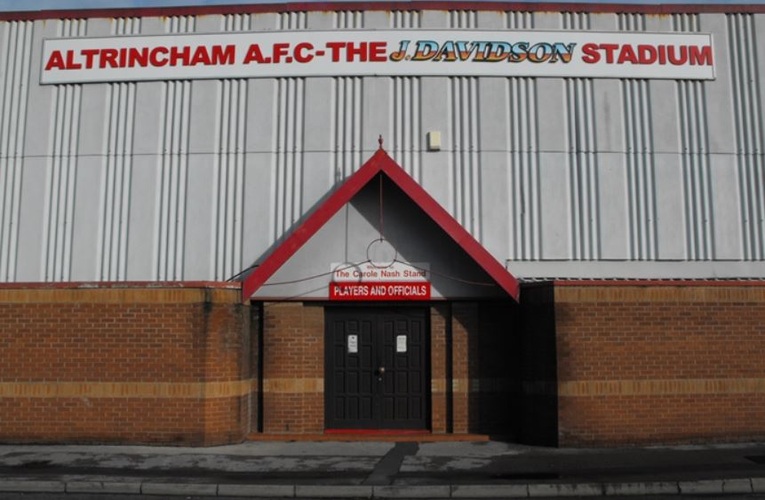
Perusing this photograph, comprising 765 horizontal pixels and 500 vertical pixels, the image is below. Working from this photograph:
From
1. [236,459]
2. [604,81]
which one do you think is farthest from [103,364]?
[604,81]

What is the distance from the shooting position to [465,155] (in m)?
14.3

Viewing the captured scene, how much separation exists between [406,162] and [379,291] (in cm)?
256

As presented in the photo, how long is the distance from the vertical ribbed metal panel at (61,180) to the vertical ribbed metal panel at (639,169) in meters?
10.4

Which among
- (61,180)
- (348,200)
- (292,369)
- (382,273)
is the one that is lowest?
(292,369)

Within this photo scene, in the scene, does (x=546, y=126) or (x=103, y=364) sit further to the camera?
(x=546, y=126)

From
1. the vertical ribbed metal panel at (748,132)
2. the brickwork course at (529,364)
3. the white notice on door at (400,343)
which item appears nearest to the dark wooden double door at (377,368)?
the white notice on door at (400,343)

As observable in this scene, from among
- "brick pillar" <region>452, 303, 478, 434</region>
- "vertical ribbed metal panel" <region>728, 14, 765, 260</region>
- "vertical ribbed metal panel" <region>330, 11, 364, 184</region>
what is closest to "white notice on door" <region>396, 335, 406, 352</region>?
"brick pillar" <region>452, 303, 478, 434</region>

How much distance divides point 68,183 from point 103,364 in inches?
161

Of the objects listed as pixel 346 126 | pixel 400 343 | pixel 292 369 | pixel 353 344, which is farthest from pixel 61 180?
pixel 400 343

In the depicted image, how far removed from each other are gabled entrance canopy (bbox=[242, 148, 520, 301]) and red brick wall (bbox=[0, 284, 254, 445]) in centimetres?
99

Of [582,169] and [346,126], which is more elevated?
[346,126]

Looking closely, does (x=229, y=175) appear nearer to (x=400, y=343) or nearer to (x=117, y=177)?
(x=117, y=177)

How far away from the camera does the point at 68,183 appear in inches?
572

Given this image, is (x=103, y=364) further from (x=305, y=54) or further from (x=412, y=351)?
(x=305, y=54)
